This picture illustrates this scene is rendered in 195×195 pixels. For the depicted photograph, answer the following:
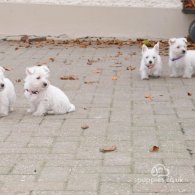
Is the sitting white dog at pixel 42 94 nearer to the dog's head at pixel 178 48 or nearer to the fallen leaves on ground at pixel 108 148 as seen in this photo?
the fallen leaves on ground at pixel 108 148

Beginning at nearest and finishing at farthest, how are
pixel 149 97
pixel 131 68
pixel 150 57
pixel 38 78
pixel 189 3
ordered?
pixel 38 78 < pixel 149 97 < pixel 150 57 < pixel 131 68 < pixel 189 3

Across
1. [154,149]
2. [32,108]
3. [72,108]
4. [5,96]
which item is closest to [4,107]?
[5,96]

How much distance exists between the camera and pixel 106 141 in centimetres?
624

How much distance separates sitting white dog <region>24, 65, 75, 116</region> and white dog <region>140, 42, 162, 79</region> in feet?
9.04

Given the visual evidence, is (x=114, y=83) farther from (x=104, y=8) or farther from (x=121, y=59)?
(x=104, y=8)

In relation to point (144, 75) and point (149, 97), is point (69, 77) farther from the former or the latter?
point (149, 97)

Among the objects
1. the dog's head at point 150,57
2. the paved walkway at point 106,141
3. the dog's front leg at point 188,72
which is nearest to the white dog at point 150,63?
the dog's head at point 150,57

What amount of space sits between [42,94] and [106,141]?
1.53 metres

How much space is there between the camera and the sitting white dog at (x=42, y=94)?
23.7ft

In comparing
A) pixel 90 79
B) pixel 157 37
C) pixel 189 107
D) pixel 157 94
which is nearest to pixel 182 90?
pixel 157 94

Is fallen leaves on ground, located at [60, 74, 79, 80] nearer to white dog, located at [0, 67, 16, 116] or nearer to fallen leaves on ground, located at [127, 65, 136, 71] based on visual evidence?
fallen leaves on ground, located at [127, 65, 136, 71]

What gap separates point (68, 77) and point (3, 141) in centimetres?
392

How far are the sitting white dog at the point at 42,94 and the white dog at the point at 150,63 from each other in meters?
2.76

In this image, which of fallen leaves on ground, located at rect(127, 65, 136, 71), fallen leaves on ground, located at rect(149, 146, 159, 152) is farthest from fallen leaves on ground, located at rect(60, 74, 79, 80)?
fallen leaves on ground, located at rect(149, 146, 159, 152)
